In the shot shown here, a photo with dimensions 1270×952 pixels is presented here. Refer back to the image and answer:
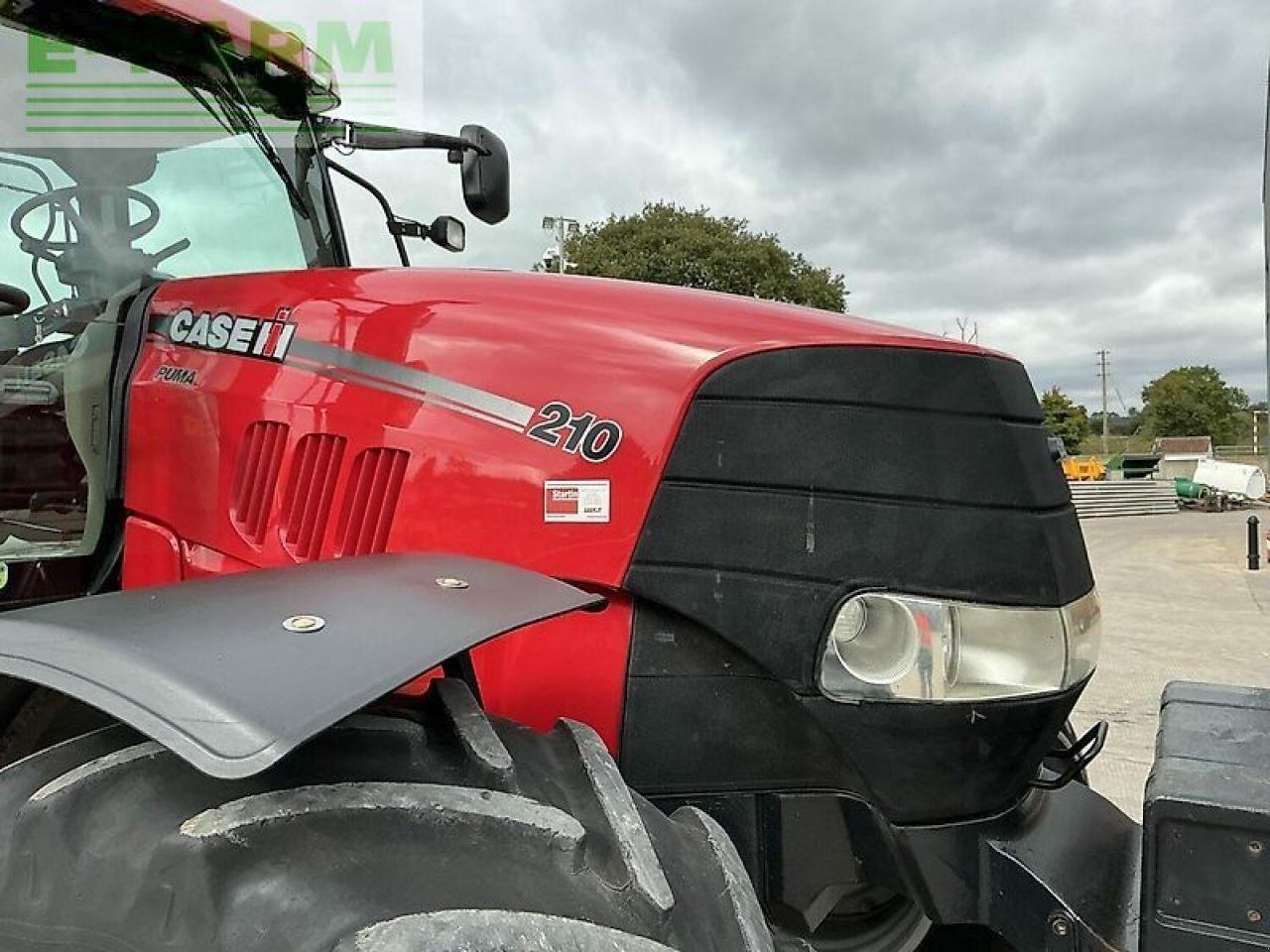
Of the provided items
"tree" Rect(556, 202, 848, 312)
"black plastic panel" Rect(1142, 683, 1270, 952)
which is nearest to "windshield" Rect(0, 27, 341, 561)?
"black plastic panel" Rect(1142, 683, 1270, 952)

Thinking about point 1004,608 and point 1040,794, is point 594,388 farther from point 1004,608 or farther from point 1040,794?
point 1040,794

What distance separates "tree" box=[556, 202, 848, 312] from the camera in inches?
1236

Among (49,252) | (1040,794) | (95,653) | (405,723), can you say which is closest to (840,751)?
(1040,794)

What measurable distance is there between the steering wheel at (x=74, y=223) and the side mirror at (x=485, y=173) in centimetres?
75

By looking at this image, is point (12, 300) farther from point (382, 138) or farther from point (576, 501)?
point (576, 501)

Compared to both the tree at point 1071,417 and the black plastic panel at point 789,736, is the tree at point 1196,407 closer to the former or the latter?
the tree at point 1071,417

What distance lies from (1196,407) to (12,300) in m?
85.3

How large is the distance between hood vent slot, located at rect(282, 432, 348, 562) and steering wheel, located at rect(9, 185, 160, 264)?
79cm

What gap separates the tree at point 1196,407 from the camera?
2945 inches

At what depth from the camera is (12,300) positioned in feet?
6.18

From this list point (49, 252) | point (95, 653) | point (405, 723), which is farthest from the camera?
point (49, 252)

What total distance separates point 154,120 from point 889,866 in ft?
6.78

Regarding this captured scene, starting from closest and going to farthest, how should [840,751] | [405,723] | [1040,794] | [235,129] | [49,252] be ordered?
[405,723], [840,751], [1040,794], [49,252], [235,129]

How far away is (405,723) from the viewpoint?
49.9 inches
